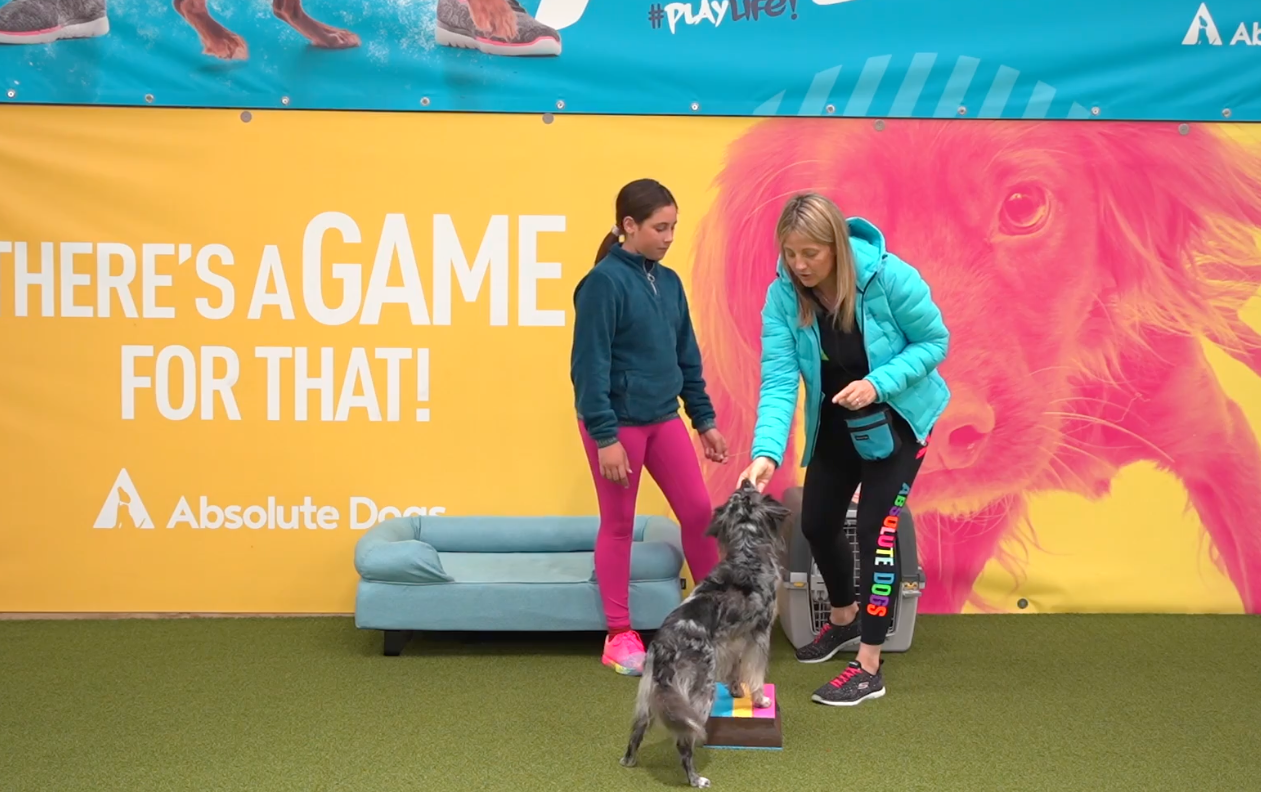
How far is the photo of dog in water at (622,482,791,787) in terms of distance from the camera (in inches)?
107

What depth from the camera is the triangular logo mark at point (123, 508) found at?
4363mm

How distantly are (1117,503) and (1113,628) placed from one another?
0.49 m

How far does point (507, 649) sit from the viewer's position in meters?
3.96

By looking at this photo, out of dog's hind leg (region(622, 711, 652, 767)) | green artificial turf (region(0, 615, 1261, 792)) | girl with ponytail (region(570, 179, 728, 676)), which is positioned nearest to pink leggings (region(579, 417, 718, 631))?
girl with ponytail (region(570, 179, 728, 676))

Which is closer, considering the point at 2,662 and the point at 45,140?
the point at 2,662

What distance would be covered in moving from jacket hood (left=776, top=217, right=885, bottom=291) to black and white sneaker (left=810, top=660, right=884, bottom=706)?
112 cm

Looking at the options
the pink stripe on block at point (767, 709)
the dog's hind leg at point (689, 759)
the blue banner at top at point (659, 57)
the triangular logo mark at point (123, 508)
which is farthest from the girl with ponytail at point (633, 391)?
the triangular logo mark at point (123, 508)

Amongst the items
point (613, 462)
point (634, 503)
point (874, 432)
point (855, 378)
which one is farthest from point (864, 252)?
point (634, 503)

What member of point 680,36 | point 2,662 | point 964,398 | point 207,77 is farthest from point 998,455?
point 2,662

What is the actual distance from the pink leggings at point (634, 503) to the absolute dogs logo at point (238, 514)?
99 centimetres

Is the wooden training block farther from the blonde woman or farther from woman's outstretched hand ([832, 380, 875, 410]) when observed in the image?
woman's outstretched hand ([832, 380, 875, 410])

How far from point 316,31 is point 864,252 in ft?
7.49

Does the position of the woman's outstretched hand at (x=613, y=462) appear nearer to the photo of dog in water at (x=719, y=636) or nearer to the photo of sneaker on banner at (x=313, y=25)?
the photo of dog in water at (x=719, y=636)

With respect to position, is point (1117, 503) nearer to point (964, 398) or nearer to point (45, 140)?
point (964, 398)
